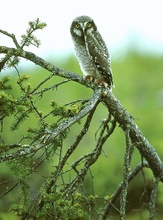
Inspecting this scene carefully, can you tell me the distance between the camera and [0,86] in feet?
11.9

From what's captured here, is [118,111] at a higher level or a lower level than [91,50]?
lower

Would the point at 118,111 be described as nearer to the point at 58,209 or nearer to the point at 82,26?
the point at 58,209

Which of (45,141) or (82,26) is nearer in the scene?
(45,141)

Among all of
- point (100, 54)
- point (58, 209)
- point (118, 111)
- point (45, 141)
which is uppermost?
point (100, 54)

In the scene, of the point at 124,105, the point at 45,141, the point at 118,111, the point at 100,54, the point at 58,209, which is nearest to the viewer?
the point at 45,141

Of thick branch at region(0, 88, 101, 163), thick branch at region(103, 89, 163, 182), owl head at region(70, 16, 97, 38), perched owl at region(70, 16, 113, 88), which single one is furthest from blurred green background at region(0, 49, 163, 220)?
owl head at region(70, 16, 97, 38)

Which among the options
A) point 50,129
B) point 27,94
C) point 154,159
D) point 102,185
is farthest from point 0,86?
point 102,185

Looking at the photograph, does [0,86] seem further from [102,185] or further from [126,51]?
[126,51]

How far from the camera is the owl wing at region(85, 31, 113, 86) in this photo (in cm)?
559

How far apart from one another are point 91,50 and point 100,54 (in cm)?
11

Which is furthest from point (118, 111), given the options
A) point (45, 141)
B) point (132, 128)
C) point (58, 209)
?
point (45, 141)

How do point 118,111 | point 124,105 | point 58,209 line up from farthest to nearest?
point 124,105 → point 118,111 → point 58,209

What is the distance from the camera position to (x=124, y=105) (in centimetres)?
2623

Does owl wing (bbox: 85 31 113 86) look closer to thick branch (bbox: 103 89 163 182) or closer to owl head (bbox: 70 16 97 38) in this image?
owl head (bbox: 70 16 97 38)
